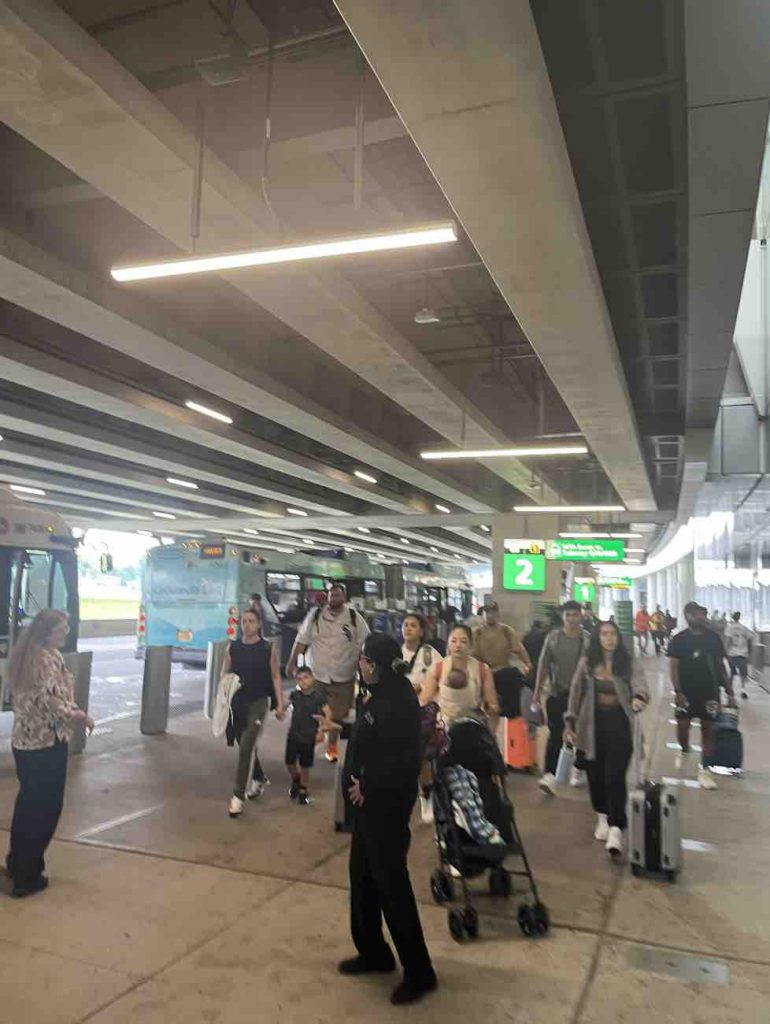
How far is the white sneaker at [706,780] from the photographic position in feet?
27.1

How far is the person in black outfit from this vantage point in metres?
3.67

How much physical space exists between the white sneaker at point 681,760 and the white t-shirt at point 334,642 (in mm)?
4271

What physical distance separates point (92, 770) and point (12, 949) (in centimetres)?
443

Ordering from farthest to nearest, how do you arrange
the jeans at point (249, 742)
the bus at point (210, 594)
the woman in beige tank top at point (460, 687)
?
the bus at point (210, 594) < the jeans at point (249, 742) < the woman in beige tank top at point (460, 687)

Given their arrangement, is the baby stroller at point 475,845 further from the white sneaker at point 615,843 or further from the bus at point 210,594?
the bus at point 210,594

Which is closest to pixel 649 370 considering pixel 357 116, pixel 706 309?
pixel 706 309

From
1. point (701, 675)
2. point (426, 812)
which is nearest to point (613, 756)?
point (426, 812)

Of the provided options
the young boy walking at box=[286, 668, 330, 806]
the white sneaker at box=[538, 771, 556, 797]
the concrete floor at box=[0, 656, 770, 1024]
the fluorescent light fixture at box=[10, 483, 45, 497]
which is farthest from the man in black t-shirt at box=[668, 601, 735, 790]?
the fluorescent light fixture at box=[10, 483, 45, 497]

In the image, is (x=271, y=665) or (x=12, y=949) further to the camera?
(x=271, y=665)

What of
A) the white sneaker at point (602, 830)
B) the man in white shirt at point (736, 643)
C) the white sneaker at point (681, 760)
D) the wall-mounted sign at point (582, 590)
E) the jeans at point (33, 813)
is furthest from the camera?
the wall-mounted sign at point (582, 590)

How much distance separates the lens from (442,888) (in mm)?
4844

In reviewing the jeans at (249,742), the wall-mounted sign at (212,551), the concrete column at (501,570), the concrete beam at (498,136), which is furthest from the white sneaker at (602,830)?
the concrete column at (501,570)

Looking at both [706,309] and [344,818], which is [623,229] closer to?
[706,309]

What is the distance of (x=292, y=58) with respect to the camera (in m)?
5.48
